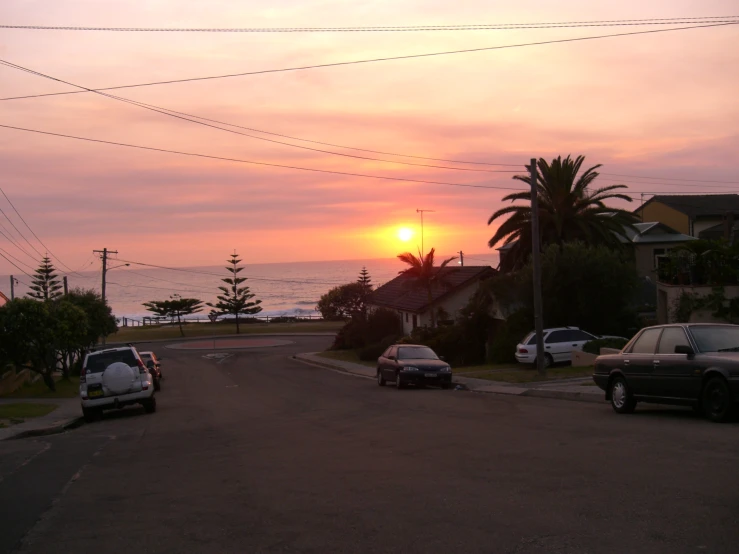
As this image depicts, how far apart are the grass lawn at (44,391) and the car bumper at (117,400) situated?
1234cm

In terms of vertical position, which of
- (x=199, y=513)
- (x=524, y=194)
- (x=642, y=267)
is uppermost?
(x=524, y=194)

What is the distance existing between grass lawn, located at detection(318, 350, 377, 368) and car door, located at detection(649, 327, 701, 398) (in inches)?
1256

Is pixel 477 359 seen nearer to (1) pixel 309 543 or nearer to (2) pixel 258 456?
(2) pixel 258 456

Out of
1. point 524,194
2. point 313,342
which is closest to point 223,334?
point 313,342

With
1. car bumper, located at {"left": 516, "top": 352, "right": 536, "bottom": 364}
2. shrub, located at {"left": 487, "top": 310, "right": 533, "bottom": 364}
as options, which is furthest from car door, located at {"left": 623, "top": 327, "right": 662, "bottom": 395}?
shrub, located at {"left": 487, "top": 310, "right": 533, "bottom": 364}

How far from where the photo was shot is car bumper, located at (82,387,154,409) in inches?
842

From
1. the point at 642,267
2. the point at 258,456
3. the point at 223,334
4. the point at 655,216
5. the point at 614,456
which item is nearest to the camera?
the point at 614,456

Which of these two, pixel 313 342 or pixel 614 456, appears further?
pixel 313 342

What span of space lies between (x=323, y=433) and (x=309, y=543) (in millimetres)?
7929

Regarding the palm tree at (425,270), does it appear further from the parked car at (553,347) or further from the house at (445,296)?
the parked car at (553,347)

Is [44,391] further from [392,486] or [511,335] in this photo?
[392,486]

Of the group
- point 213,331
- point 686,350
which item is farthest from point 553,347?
point 213,331

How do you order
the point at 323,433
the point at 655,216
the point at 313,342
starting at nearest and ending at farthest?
the point at 323,433 → the point at 655,216 → the point at 313,342

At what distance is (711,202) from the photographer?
197ft
